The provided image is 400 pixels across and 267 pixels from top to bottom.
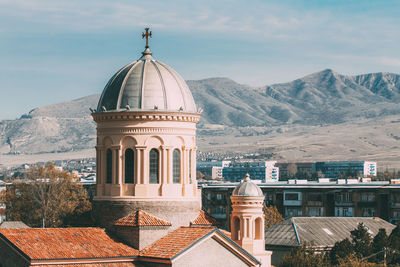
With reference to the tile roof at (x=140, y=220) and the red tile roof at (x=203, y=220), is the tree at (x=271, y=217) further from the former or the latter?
the tile roof at (x=140, y=220)

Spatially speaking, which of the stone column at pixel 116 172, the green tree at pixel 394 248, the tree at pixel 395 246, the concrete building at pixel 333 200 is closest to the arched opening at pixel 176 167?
the stone column at pixel 116 172

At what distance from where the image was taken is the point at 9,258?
147 ft

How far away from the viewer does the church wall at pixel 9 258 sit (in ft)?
144

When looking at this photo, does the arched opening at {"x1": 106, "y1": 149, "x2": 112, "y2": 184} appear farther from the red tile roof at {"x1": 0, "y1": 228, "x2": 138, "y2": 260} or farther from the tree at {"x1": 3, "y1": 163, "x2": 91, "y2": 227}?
the tree at {"x1": 3, "y1": 163, "x2": 91, "y2": 227}

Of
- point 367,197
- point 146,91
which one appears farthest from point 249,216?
point 367,197

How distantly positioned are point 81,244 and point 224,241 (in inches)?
301

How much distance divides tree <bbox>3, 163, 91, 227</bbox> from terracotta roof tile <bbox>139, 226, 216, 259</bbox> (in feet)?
192

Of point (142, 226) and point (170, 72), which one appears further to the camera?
point (170, 72)

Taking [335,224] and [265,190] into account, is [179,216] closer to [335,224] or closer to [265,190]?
[335,224]

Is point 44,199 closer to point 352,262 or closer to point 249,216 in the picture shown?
point 352,262

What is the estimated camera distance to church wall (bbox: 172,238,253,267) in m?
46.2

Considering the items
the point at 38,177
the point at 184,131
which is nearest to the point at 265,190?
the point at 38,177

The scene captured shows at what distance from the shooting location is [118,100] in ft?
166

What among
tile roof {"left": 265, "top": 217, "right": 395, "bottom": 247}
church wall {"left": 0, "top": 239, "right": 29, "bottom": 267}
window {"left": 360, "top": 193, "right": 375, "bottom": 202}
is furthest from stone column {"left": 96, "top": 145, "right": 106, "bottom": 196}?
Result: window {"left": 360, "top": 193, "right": 375, "bottom": 202}
